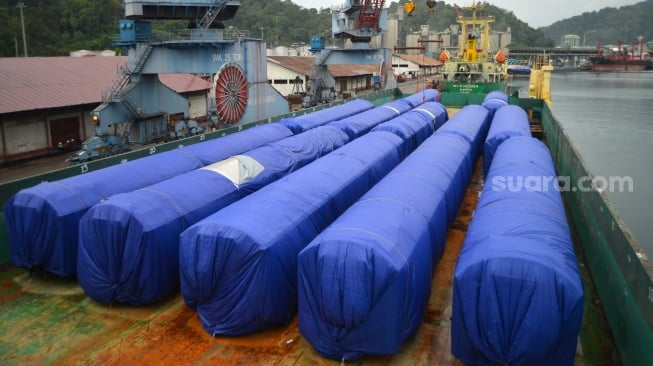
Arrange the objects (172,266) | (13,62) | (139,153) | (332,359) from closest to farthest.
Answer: (332,359), (172,266), (139,153), (13,62)

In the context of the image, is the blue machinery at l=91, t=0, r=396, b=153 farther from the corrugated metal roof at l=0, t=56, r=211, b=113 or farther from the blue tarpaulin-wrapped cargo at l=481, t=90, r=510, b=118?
the blue tarpaulin-wrapped cargo at l=481, t=90, r=510, b=118

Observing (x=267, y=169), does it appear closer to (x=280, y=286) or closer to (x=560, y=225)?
(x=280, y=286)

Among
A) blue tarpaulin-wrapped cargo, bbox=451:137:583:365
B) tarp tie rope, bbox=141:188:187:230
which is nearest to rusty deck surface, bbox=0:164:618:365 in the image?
blue tarpaulin-wrapped cargo, bbox=451:137:583:365

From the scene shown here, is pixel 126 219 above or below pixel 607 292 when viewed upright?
above

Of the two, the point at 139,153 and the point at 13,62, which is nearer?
the point at 139,153

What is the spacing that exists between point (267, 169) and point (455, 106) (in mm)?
18667

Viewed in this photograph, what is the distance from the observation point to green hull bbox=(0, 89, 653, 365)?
543 cm

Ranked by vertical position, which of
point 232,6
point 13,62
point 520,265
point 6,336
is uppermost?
point 232,6

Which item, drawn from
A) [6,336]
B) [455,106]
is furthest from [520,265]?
[455,106]

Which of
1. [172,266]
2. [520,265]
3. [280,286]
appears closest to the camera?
[520,265]

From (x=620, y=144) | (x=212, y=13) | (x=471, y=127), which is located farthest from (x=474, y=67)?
(x=471, y=127)

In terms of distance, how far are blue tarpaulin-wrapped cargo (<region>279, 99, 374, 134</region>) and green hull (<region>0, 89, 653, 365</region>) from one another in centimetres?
818

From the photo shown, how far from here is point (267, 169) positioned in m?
9.59

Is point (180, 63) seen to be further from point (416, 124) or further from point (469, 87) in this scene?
point (469, 87)
